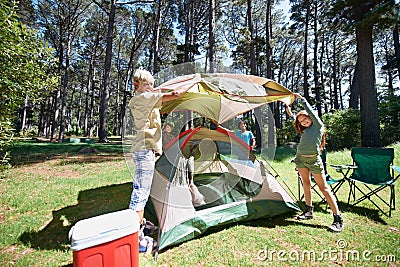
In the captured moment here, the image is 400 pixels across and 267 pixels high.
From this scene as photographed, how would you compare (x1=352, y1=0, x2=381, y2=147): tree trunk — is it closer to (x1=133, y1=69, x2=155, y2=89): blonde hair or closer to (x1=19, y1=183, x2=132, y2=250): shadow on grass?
(x1=19, y1=183, x2=132, y2=250): shadow on grass

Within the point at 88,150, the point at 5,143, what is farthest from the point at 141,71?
the point at 88,150

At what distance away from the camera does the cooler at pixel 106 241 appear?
1.40 metres

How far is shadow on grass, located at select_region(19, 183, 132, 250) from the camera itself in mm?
2205

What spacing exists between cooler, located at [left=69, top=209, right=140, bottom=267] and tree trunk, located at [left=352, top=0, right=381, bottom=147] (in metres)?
7.87

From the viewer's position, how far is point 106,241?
58.0 inches

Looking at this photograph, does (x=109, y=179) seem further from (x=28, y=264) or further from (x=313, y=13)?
(x=313, y=13)

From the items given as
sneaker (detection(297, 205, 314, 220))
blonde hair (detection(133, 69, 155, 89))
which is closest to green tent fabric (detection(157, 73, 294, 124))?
blonde hair (detection(133, 69, 155, 89))

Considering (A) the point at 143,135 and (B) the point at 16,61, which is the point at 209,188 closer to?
(A) the point at 143,135

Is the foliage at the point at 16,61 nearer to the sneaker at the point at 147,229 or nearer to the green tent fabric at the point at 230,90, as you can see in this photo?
the green tent fabric at the point at 230,90

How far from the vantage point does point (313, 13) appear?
14656 mm

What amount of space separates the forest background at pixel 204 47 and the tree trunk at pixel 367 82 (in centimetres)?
3

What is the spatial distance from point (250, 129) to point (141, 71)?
265 cm

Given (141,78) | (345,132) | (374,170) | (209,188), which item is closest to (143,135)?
(141,78)

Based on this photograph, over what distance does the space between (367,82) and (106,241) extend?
8450 mm
